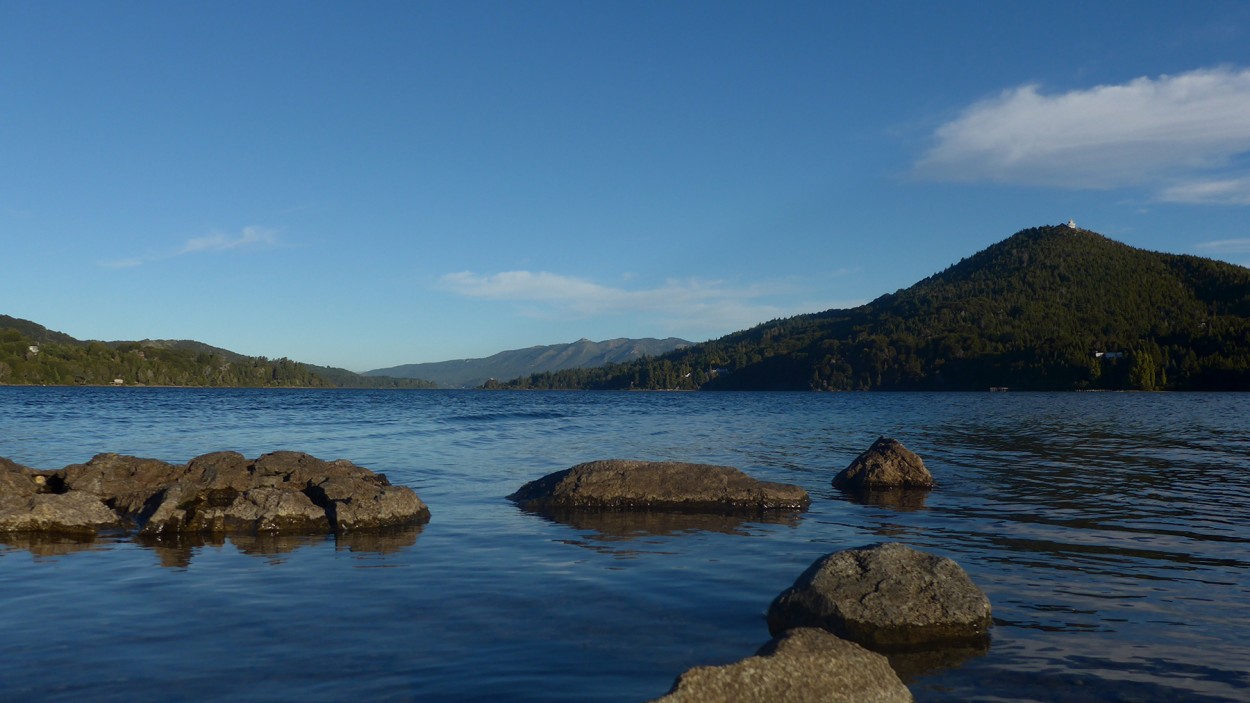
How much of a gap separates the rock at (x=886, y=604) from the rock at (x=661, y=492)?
8122 millimetres

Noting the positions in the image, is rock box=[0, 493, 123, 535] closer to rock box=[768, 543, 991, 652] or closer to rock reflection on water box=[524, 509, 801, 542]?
rock reflection on water box=[524, 509, 801, 542]

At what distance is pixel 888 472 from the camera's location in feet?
71.8

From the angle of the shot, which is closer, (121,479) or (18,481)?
(18,481)

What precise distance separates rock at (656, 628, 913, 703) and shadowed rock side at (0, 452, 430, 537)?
11.2 metres

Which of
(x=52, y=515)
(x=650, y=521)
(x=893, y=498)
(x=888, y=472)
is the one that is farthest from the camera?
(x=888, y=472)

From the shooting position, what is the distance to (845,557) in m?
10.2

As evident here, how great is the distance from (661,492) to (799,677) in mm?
12017

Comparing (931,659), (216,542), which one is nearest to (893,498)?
(931,659)

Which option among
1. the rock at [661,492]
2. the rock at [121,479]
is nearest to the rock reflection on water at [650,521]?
the rock at [661,492]

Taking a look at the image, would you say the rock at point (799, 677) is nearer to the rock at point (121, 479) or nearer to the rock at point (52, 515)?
the rock at point (52, 515)

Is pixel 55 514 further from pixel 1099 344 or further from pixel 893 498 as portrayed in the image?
pixel 1099 344

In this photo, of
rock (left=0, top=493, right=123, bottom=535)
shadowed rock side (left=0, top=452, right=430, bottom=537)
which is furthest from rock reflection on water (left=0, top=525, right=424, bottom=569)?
shadowed rock side (left=0, top=452, right=430, bottom=537)

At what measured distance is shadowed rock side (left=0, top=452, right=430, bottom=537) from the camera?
15.6 meters

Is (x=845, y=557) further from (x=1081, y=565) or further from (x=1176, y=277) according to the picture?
(x=1176, y=277)
